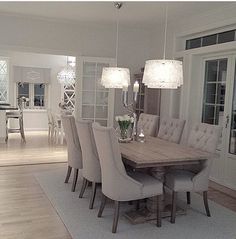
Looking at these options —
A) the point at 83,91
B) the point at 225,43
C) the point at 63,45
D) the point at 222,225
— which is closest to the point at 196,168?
the point at 222,225

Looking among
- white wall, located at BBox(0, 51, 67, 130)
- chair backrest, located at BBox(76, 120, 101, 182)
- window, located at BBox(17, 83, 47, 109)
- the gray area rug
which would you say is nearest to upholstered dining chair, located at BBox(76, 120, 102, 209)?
chair backrest, located at BBox(76, 120, 101, 182)

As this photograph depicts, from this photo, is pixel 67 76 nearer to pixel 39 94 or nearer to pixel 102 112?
pixel 39 94

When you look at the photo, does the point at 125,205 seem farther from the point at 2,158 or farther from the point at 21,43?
the point at 21,43

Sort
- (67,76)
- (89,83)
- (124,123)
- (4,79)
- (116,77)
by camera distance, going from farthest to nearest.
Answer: (4,79)
(67,76)
(89,83)
(116,77)
(124,123)

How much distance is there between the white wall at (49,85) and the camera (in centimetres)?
955

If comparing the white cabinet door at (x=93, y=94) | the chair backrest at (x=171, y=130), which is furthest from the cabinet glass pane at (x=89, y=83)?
the chair backrest at (x=171, y=130)

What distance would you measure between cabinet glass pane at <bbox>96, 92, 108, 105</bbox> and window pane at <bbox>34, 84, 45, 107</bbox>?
4.19 meters

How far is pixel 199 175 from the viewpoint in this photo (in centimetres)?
337

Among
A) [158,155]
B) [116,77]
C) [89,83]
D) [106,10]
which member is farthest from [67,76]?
[158,155]

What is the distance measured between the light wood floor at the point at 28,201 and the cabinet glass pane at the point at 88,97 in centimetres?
123

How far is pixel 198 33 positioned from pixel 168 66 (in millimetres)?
2436

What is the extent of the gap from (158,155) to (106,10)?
310 cm

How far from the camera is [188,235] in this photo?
3.00 metres

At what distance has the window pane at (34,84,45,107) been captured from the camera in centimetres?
1013
